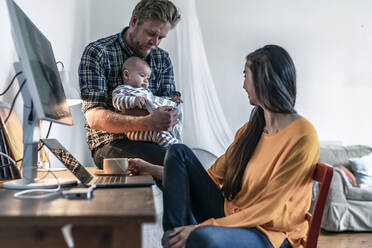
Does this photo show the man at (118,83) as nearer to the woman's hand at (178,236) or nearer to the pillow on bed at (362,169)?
the woman's hand at (178,236)

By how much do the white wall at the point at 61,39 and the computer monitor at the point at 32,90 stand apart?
59 centimetres

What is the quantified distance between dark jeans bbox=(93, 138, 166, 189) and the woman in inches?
8.5

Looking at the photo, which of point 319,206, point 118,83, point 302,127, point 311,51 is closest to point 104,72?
point 118,83

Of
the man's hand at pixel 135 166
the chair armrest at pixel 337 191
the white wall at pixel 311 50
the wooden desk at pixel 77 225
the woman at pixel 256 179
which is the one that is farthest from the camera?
the white wall at pixel 311 50

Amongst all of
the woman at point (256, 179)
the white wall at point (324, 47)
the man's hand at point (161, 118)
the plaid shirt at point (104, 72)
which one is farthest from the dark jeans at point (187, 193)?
the white wall at point (324, 47)

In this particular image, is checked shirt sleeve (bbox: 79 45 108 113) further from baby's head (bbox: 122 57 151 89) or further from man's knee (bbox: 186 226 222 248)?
man's knee (bbox: 186 226 222 248)

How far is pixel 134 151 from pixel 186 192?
445mm

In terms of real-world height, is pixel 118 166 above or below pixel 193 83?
below

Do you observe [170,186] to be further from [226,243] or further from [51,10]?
[51,10]

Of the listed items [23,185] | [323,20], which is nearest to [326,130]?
[323,20]

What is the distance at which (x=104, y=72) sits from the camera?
1824mm

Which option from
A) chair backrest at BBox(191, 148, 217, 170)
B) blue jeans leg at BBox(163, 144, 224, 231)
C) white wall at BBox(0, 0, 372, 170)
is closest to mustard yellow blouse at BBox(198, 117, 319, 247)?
blue jeans leg at BBox(163, 144, 224, 231)

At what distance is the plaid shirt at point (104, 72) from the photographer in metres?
1.76

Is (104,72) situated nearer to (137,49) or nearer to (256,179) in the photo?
(137,49)
